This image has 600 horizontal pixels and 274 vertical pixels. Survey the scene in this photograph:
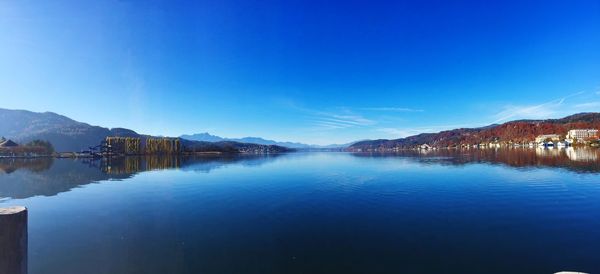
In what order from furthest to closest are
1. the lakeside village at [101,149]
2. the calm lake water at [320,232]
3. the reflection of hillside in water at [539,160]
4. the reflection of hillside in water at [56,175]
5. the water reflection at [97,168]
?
1. the lakeside village at [101,149]
2. the reflection of hillside in water at [539,160]
3. the water reflection at [97,168]
4. the reflection of hillside in water at [56,175]
5. the calm lake water at [320,232]

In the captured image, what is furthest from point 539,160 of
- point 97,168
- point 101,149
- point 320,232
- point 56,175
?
point 101,149

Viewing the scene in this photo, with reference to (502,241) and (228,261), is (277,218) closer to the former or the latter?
(228,261)

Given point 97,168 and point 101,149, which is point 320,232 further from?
point 101,149

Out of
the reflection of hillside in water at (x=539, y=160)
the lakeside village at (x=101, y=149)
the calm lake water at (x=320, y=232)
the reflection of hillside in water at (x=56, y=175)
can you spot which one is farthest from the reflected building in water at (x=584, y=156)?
the lakeside village at (x=101, y=149)

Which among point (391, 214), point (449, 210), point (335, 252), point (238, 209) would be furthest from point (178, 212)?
point (449, 210)

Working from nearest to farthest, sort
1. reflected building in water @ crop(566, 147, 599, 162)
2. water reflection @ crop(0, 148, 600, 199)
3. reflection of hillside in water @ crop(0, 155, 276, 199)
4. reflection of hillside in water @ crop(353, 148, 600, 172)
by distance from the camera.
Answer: reflection of hillside in water @ crop(0, 155, 276, 199)
water reflection @ crop(0, 148, 600, 199)
reflection of hillside in water @ crop(353, 148, 600, 172)
reflected building in water @ crop(566, 147, 599, 162)

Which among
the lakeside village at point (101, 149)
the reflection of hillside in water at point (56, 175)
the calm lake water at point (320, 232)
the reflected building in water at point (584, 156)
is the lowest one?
the calm lake water at point (320, 232)

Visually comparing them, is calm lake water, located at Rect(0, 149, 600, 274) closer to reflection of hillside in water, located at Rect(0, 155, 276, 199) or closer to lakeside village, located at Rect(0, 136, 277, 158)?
reflection of hillside in water, located at Rect(0, 155, 276, 199)

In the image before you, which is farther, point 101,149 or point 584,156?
point 101,149

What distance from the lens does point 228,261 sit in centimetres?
1109

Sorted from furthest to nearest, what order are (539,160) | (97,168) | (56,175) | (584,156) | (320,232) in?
(584,156) → (97,168) → (539,160) → (56,175) → (320,232)

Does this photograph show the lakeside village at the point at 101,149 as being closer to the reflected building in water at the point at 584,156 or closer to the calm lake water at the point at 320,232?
the calm lake water at the point at 320,232

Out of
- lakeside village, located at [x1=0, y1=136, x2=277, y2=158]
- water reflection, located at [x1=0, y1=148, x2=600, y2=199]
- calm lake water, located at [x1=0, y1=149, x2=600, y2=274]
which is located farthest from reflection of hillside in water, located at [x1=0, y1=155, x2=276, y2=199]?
lakeside village, located at [x1=0, y1=136, x2=277, y2=158]

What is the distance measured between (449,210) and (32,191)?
41919 millimetres
